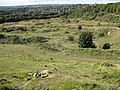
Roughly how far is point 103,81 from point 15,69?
11945 millimetres

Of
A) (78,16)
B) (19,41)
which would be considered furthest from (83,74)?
(78,16)

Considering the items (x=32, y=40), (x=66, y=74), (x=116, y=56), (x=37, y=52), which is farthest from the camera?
(x=32, y=40)

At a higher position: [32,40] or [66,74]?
[66,74]

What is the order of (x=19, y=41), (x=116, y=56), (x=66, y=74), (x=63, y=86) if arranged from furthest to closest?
1. (x=19, y=41)
2. (x=116, y=56)
3. (x=66, y=74)
4. (x=63, y=86)

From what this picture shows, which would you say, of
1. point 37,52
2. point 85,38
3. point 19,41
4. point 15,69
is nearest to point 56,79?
point 15,69

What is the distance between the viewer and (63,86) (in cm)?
2117

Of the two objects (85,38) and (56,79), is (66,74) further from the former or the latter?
(85,38)

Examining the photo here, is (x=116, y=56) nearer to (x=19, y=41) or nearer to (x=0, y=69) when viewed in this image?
(x=0, y=69)

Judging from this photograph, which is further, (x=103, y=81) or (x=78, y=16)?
(x=78, y=16)

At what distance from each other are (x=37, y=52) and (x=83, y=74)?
25307mm

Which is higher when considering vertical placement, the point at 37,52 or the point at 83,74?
the point at 83,74

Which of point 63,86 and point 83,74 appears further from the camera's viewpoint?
point 83,74

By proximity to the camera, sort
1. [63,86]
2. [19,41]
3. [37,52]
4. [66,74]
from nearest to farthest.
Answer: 1. [63,86]
2. [66,74]
3. [37,52]
4. [19,41]

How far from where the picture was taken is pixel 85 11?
137250 millimetres
